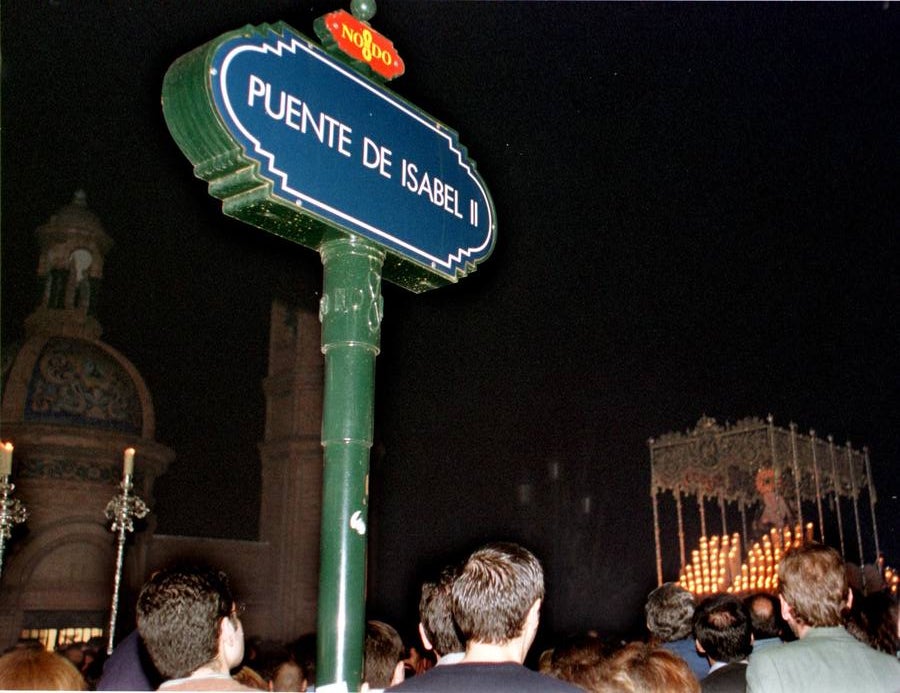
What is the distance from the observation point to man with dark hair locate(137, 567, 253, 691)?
245cm

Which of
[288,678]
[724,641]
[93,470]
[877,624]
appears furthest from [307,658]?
[93,470]

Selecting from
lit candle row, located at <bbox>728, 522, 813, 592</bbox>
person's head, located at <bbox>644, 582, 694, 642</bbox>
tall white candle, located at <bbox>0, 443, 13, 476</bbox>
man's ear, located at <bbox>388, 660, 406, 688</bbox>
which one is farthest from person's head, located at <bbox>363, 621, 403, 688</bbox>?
lit candle row, located at <bbox>728, 522, 813, 592</bbox>

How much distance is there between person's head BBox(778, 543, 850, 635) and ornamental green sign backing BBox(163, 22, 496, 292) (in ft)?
5.70

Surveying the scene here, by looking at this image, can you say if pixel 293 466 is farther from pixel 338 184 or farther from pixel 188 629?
Result: pixel 188 629

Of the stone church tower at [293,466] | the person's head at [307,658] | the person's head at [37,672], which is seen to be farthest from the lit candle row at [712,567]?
the person's head at [37,672]

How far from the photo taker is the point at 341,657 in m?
2.62

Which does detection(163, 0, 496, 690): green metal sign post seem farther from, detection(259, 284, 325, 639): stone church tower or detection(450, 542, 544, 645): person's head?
detection(259, 284, 325, 639): stone church tower

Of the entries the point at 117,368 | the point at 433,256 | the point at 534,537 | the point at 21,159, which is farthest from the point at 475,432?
the point at 433,256

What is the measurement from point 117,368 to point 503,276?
8992mm

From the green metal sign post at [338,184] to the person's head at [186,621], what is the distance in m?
0.31

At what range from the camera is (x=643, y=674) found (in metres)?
2.83

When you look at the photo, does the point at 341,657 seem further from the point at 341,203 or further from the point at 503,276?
the point at 503,276

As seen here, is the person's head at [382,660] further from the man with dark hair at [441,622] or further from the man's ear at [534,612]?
the man's ear at [534,612]

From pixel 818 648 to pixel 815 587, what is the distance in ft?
0.71
